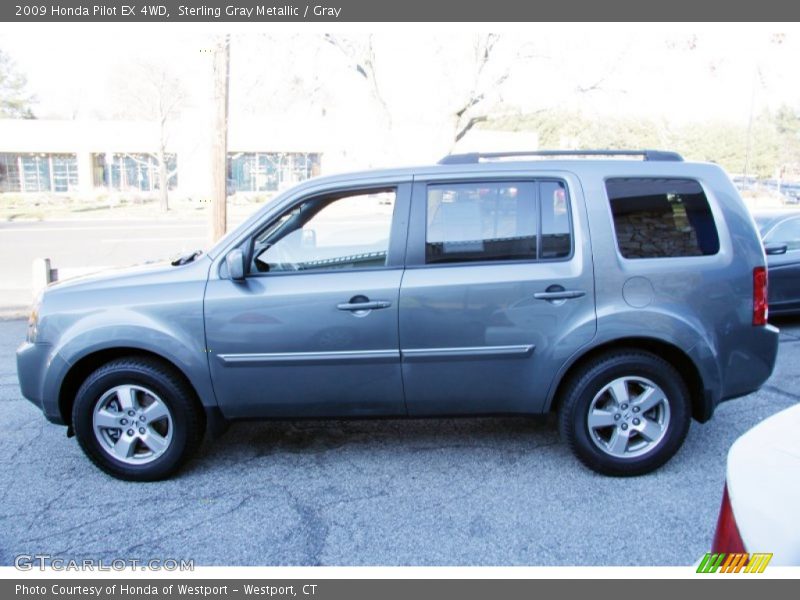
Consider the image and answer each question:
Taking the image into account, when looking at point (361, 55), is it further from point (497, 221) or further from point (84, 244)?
point (84, 244)

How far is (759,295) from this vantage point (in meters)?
3.87

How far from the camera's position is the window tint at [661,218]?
3881 mm

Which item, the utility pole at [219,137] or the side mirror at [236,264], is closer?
the side mirror at [236,264]

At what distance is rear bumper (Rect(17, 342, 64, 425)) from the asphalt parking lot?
→ 1.54 feet

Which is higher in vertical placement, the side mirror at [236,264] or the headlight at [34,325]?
the side mirror at [236,264]

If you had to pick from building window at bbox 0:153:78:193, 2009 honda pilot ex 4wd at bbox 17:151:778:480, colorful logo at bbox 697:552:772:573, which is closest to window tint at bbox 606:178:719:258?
2009 honda pilot ex 4wd at bbox 17:151:778:480

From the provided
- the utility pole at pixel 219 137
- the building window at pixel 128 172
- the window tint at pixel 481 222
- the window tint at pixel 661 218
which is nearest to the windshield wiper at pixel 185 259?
the window tint at pixel 481 222

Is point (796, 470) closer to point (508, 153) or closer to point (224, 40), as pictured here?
point (508, 153)

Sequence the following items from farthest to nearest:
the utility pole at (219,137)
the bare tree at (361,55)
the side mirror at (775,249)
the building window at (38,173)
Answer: the building window at (38,173) → the bare tree at (361,55) → the utility pole at (219,137) → the side mirror at (775,249)

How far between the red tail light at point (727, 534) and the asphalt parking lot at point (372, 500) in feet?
3.90

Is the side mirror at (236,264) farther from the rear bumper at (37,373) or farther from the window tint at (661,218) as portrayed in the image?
the window tint at (661,218)

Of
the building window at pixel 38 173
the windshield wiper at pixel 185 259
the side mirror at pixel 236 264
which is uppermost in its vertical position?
the side mirror at pixel 236 264

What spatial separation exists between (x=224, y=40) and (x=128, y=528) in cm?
694

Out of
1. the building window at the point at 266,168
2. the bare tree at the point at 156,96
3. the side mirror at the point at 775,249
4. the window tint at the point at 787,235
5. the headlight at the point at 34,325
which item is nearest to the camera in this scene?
the headlight at the point at 34,325
